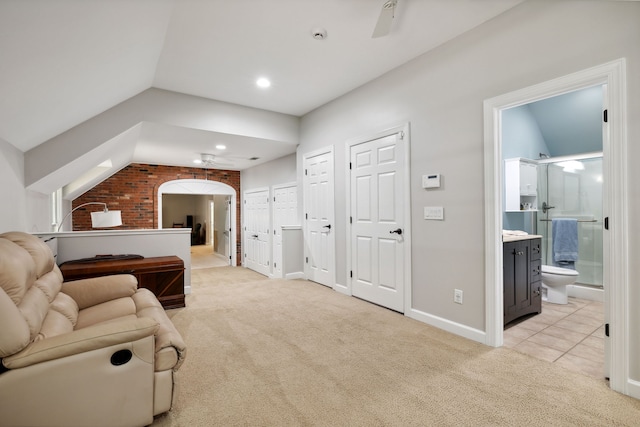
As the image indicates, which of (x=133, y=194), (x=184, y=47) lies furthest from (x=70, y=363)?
(x=133, y=194)

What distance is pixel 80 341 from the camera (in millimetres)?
1399

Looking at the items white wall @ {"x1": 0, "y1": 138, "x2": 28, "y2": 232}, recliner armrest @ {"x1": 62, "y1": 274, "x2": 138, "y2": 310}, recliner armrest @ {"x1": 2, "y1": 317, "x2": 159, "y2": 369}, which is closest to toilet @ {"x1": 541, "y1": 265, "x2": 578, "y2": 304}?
recliner armrest @ {"x1": 2, "y1": 317, "x2": 159, "y2": 369}

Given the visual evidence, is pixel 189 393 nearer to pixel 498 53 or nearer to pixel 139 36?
pixel 139 36

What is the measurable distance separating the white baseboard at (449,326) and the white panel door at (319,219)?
59.1 inches

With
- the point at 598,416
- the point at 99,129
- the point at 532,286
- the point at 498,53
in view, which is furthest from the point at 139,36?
the point at 532,286

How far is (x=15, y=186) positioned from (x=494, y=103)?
14.2ft

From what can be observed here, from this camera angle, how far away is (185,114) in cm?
397

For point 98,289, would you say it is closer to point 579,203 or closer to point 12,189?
point 12,189

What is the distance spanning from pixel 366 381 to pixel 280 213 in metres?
4.36

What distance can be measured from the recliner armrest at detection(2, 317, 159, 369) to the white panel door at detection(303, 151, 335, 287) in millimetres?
3100

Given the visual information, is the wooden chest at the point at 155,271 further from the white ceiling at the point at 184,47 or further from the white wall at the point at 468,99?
the white wall at the point at 468,99

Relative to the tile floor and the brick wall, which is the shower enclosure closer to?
the tile floor

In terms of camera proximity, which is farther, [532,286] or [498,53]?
[532,286]

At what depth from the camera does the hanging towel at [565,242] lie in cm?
438
